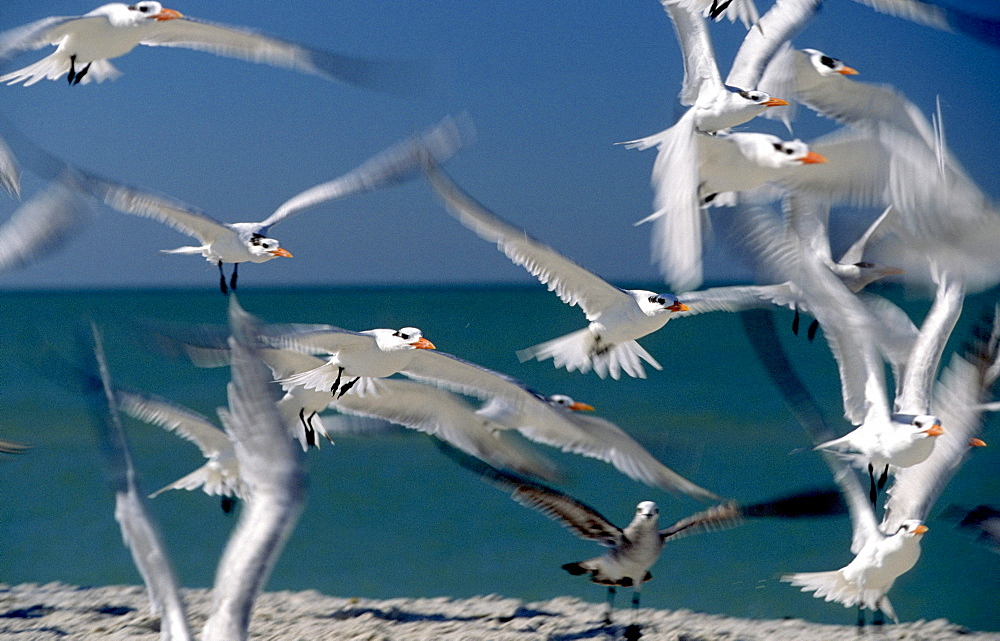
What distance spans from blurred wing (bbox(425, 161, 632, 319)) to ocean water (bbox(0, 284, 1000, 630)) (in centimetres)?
78

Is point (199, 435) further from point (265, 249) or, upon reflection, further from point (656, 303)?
point (656, 303)

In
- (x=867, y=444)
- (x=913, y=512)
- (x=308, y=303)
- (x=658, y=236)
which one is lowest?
(x=913, y=512)

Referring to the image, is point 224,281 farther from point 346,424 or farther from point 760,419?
point 760,419

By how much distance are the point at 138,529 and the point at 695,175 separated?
8.39ft

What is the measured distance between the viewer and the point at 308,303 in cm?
4597

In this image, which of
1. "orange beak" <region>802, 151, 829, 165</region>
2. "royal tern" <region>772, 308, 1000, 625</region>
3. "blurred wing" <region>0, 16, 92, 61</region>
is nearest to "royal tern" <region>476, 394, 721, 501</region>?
"royal tern" <region>772, 308, 1000, 625</region>

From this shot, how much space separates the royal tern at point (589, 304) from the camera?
5254 millimetres

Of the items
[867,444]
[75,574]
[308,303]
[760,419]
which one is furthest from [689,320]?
[867,444]

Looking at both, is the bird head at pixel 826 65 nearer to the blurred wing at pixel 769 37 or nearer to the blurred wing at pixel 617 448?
the blurred wing at pixel 769 37

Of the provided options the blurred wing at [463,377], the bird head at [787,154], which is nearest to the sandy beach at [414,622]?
the blurred wing at [463,377]

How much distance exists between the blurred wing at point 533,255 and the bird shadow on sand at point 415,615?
66.7 inches

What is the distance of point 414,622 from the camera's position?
6.05 meters

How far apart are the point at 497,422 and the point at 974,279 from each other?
2446mm

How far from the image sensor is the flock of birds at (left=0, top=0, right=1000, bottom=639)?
16.4 feet
